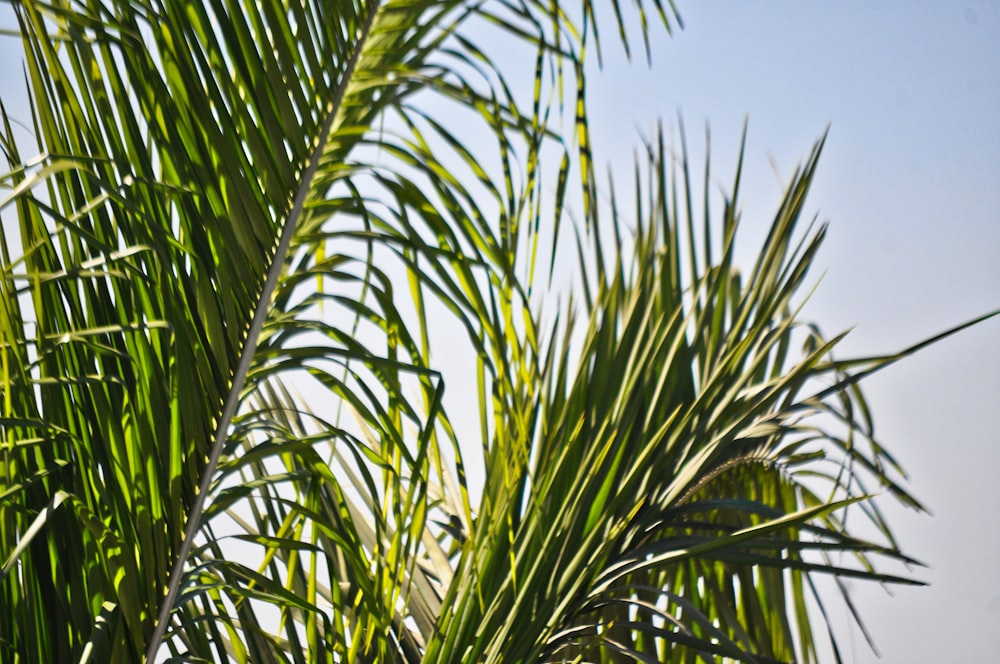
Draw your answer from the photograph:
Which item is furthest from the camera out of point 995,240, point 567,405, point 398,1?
point 995,240

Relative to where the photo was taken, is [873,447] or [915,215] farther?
[915,215]

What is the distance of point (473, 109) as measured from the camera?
21.8 inches

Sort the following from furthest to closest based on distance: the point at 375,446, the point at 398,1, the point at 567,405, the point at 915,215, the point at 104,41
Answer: the point at 915,215
the point at 375,446
the point at 567,405
the point at 398,1
the point at 104,41

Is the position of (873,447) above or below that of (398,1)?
below

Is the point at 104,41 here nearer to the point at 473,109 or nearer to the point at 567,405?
the point at 473,109

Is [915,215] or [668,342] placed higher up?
[915,215]

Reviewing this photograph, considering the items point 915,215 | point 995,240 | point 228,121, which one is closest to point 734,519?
point 228,121

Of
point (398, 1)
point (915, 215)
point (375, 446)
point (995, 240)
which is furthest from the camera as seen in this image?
point (995, 240)

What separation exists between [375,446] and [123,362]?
1.85ft

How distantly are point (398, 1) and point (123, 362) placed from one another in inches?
11.9

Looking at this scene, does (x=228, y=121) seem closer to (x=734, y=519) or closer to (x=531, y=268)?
(x=531, y=268)

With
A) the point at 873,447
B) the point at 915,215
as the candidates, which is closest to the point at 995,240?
the point at 915,215

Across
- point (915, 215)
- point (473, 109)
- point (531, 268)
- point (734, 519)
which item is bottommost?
point (734, 519)

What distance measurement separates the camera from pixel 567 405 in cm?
89
